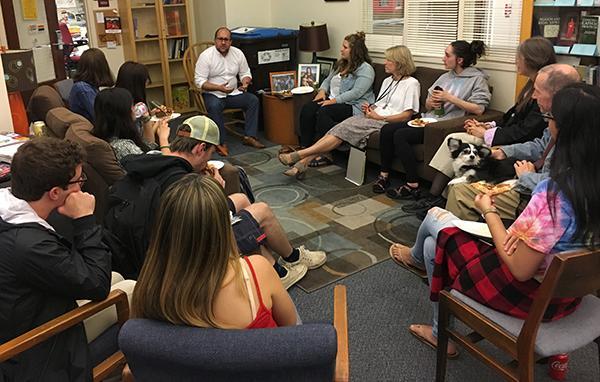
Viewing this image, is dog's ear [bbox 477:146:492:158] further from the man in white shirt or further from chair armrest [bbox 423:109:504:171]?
the man in white shirt

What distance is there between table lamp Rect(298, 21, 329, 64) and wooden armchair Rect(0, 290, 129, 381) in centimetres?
432

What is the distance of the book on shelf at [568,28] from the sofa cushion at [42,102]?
3576 mm

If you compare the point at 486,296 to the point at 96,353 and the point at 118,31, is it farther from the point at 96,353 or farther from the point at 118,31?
the point at 118,31

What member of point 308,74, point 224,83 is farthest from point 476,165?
point 224,83

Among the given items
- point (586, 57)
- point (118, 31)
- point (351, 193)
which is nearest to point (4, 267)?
point (351, 193)

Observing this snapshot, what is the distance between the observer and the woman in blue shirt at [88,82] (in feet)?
13.0

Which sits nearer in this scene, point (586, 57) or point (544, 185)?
point (544, 185)

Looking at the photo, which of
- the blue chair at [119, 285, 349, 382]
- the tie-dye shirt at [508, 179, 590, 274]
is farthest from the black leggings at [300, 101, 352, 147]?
the blue chair at [119, 285, 349, 382]

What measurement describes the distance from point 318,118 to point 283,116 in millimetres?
767

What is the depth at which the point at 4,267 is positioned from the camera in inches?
59.3

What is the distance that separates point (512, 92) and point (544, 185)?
267 cm

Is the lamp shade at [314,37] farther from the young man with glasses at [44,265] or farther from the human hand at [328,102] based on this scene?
the young man with glasses at [44,265]

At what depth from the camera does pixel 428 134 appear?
3807 millimetres

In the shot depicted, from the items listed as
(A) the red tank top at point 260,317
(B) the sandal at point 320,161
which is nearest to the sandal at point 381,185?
(B) the sandal at point 320,161
